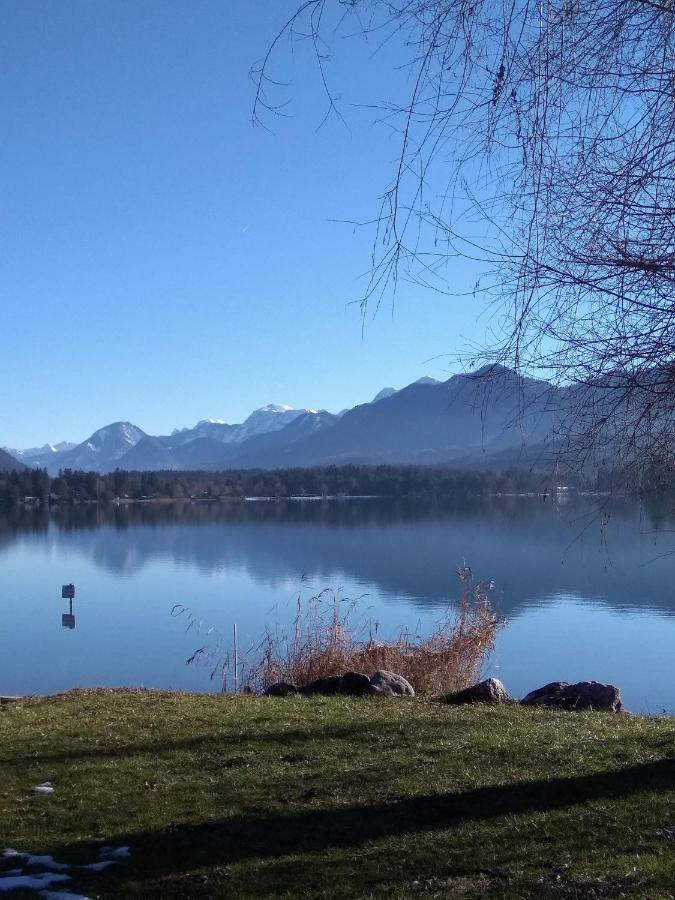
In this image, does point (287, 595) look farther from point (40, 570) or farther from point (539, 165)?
point (539, 165)

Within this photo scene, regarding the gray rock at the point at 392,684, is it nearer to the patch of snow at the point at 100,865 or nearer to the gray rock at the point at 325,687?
the gray rock at the point at 325,687

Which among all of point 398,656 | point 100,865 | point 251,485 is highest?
point 251,485

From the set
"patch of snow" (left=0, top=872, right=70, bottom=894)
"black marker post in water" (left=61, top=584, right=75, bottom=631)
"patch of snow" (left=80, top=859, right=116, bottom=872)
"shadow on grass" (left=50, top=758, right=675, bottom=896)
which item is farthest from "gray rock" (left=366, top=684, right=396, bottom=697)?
"black marker post in water" (left=61, top=584, right=75, bottom=631)

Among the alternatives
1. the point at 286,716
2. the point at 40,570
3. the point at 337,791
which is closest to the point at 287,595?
the point at 40,570

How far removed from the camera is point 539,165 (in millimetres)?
3961

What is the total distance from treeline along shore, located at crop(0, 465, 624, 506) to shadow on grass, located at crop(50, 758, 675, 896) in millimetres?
81824

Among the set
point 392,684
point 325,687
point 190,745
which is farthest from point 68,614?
point 190,745

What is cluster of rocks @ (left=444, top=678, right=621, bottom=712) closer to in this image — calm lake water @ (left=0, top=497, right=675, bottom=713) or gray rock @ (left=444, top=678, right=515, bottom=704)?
gray rock @ (left=444, top=678, right=515, bottom=704)

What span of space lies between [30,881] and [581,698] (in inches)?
234

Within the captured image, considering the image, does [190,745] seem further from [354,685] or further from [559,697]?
[559,697]

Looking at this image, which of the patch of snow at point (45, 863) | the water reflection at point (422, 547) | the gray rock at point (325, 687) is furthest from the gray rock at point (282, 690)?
the patch of snow at point (45, 863)

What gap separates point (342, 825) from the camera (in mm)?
4695

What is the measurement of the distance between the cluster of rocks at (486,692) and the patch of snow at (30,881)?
5075 millimetres

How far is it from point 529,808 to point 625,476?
182cm
